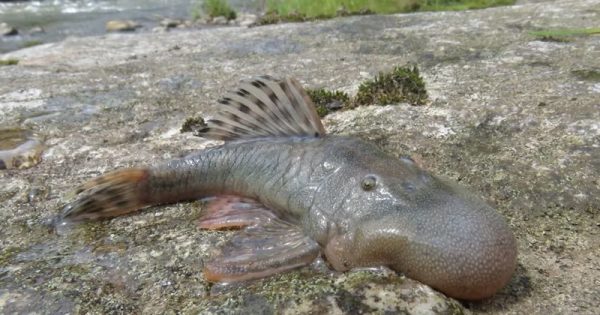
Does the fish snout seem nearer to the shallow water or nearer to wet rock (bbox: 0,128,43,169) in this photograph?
wet rock (bbox: 0,128,43,169)

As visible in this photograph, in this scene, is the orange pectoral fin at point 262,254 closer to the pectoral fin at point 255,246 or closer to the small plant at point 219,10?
the pectoral fin at point 255,246

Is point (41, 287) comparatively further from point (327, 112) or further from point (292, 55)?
point (292, 55)

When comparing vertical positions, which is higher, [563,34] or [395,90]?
[563,34]

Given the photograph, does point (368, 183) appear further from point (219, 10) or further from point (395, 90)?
point (219, 10)

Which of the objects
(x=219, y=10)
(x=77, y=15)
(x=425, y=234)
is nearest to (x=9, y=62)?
(x=425, y=234)

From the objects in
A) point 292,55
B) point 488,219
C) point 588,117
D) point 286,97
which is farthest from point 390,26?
point 488,219

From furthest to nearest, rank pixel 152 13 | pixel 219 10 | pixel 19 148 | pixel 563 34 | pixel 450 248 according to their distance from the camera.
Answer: pixel 152 13 < pixel 219 10 < pixel 563 34 < pixel 19 148 < pixel 450 248
